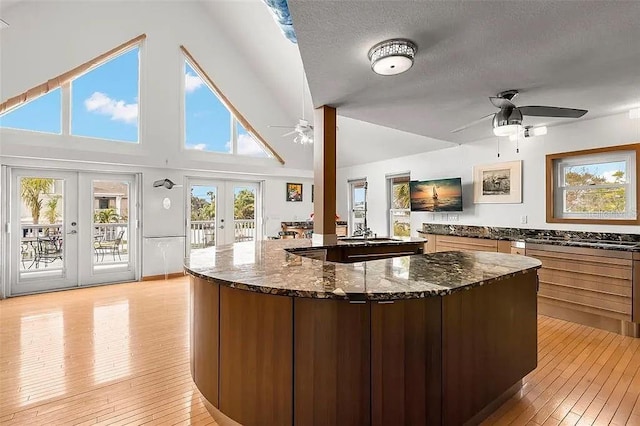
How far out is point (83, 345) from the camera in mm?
2990

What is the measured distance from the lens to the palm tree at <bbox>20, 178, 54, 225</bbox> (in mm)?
4884

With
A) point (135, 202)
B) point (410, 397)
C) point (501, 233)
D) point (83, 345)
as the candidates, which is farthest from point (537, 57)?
point (135, 202)

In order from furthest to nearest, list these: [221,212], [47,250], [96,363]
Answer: [221,212]
[47,250]
[96,363]

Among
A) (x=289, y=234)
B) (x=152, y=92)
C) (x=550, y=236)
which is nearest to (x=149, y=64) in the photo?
(x=152, y=92)

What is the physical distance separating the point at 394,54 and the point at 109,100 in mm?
5222

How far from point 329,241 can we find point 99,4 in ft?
16.2

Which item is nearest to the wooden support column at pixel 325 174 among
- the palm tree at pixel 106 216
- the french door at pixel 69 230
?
the french door at pixel 69 230

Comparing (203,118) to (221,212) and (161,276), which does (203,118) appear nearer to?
(221,212)

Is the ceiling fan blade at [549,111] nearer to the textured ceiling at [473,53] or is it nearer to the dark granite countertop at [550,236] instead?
the textured ceiling at [473,53]

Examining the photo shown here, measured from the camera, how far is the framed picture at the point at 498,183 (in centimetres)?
459

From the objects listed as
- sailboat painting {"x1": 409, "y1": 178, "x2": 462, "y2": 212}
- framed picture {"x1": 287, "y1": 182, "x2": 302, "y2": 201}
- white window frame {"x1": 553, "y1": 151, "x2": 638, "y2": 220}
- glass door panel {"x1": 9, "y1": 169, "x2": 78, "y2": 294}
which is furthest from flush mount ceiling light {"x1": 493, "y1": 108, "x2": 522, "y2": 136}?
glass door panel {"x1": 9, "y1": 169, "x2": 78, "y2": 294}

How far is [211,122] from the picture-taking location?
639cm

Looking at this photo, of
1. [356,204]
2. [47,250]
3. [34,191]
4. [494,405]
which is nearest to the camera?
[494,405]

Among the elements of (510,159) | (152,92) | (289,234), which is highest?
(152,92)
